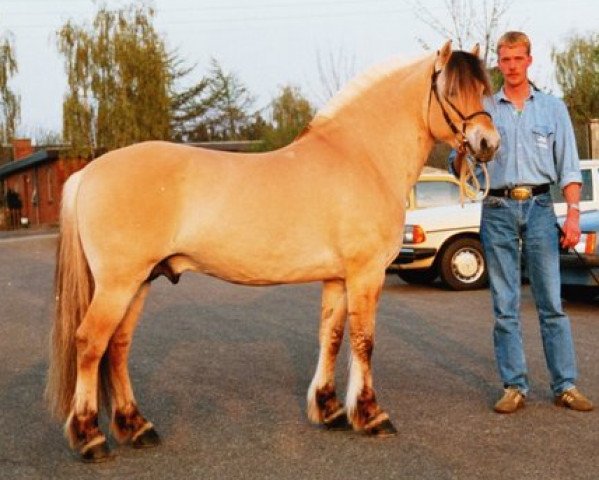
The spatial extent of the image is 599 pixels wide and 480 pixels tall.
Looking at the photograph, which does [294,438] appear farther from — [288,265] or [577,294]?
[577,294]

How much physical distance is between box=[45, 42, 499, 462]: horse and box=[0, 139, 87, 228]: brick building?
40879 millimetres

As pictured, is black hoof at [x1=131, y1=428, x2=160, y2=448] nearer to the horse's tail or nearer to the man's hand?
the horse's tail

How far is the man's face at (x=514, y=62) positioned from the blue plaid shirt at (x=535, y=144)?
143 mm

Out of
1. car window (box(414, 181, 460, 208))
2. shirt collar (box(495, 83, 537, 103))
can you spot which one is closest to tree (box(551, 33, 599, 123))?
car window (box(414, 181, 460, 208))

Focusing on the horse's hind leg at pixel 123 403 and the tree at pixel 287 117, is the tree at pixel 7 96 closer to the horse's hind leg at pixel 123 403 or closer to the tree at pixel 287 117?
the tree at pixel 287 117

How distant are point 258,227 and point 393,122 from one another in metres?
1.15

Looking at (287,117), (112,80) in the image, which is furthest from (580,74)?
(112,80)

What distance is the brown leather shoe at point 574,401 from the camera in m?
5.50

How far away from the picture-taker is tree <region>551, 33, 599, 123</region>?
37.1 metres

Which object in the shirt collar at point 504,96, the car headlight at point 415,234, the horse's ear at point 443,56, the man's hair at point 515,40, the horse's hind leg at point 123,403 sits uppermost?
the man's hair at point 515,40

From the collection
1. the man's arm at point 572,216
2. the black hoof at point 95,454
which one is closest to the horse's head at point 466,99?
the man's arm at point 572,216

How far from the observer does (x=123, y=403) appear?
5.02 meters

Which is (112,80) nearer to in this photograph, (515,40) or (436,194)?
(436,194)

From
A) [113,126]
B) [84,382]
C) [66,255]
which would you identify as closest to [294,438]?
[84,382]
